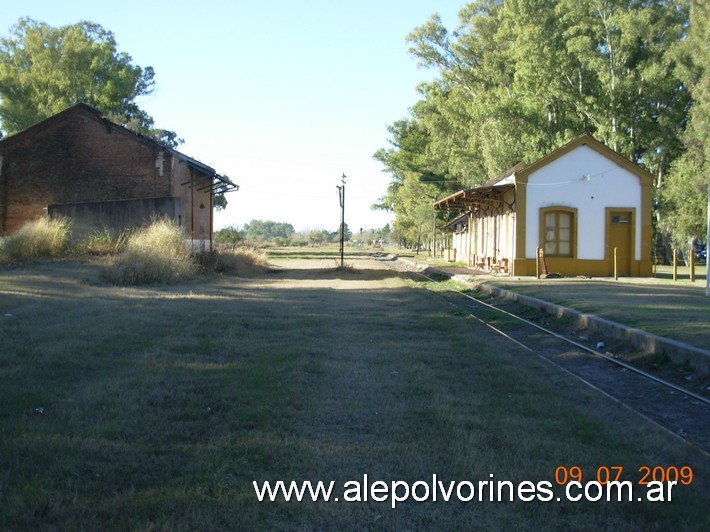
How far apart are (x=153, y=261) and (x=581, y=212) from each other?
18.2 meters

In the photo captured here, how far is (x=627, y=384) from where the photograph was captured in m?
8.86

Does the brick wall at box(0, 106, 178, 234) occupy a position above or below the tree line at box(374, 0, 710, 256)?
below

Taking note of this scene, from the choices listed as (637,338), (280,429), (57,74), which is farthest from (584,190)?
(57,74)

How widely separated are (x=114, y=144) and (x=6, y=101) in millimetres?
22250

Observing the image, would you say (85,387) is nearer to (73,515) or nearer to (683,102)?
(73,515)

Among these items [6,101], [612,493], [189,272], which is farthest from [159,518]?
[6,101]

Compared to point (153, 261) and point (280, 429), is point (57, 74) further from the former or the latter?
point (280, 429)

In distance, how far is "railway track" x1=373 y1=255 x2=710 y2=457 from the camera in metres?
6.84

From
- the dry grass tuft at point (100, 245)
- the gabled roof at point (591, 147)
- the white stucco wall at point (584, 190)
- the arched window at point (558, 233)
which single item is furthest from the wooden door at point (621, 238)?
the dry grass tuft at point (100, 245)

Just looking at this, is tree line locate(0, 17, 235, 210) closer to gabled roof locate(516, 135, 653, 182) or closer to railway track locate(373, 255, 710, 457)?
gabled roof locate(516, 135, 653, 182)

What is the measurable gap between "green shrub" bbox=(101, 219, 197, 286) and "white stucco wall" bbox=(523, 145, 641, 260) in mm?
14753

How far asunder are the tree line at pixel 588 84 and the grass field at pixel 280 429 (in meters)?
29.9

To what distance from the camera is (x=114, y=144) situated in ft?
106

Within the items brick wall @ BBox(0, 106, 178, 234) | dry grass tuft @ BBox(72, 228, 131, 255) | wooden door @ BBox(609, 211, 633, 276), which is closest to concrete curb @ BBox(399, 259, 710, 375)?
wooden door @ BBox(609, 211, 633, 276)
